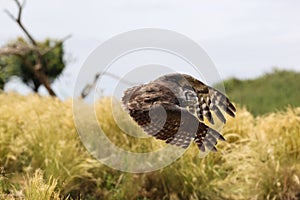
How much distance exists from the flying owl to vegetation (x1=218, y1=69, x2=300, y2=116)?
11.3 m

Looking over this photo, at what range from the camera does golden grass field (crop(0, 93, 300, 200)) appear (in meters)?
6.53

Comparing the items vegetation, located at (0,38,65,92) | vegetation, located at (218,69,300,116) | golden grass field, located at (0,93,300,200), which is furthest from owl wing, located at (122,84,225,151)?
vegetation, located at (0,38,65,92)

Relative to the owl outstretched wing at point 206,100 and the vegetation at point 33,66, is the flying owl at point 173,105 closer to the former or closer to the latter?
the owl outstretched wing at point 206,100

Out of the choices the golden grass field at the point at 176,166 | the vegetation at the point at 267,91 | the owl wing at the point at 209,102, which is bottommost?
the vegetation at the point at 267,91

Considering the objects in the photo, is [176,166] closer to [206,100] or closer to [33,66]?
[206,100]

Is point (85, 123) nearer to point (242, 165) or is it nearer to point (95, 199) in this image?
point (95, 199)

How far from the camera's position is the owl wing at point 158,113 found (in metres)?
3.66

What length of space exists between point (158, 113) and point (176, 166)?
3305mm

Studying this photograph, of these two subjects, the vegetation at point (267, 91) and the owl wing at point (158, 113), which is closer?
the owl wing at point (158, 113)

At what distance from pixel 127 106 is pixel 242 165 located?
3259mm

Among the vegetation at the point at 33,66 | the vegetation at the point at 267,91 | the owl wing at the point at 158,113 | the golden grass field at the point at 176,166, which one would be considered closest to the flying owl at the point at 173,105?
the owl wing at the point at 158,113

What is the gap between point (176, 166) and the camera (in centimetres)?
695

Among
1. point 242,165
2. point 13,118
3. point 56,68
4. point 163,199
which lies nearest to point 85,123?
point 13,118

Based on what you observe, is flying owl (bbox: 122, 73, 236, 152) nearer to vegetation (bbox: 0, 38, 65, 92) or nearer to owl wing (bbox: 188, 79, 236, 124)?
owl wing (bbox: 188, 79, 236, 124)
